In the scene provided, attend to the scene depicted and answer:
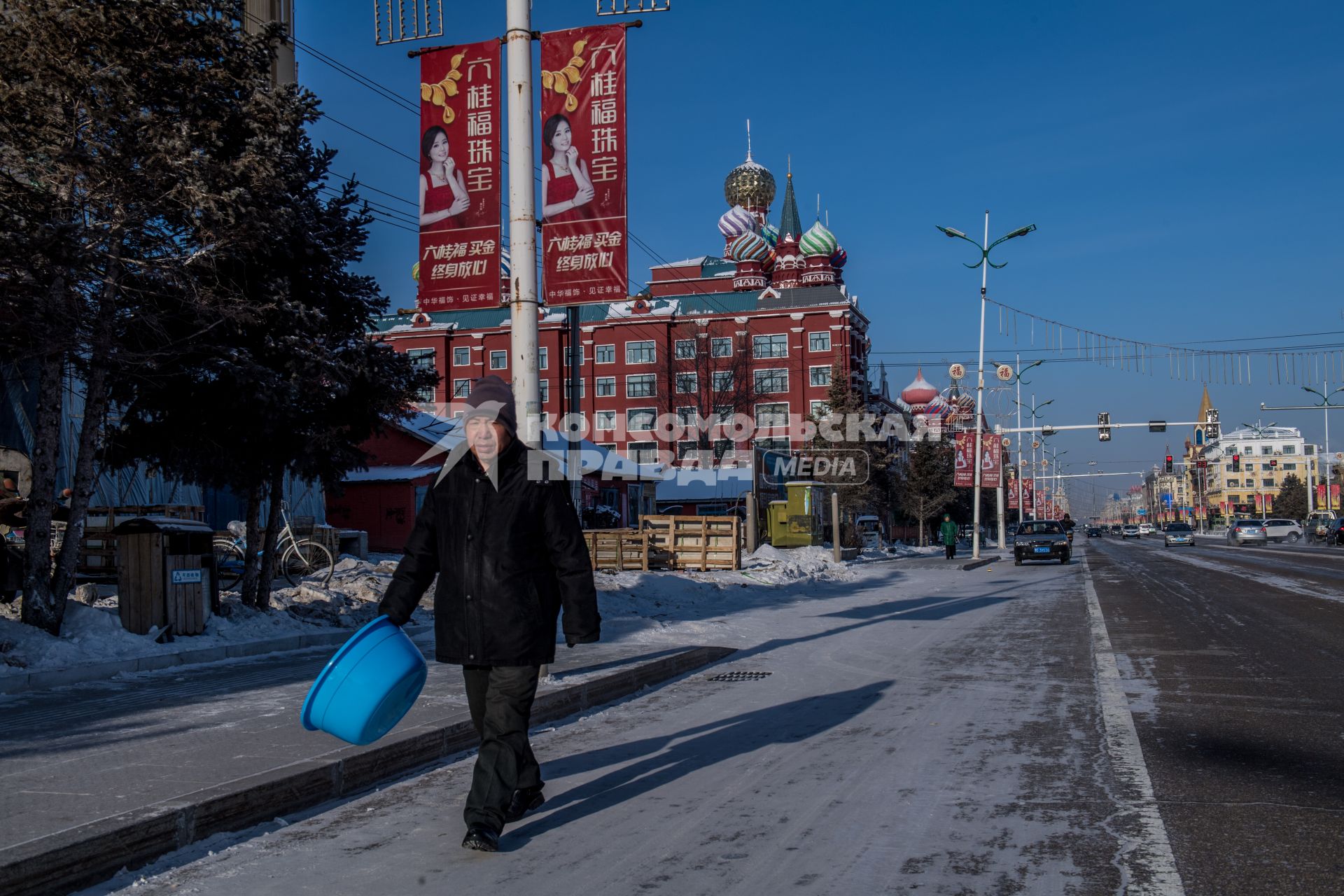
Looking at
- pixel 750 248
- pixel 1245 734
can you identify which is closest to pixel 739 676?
pixel 1245 734

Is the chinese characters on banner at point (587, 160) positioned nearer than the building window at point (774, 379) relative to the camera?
Yes

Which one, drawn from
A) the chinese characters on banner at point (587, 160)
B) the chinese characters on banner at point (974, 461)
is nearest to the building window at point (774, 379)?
the chinese characters on banner at point (974, 461)

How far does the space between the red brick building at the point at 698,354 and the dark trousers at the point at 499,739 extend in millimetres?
70788

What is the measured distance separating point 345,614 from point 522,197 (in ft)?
25.2

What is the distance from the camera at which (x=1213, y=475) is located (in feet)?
615

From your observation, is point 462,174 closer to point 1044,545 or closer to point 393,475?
point 393,475

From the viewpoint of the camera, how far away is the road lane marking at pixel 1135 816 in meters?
4.12

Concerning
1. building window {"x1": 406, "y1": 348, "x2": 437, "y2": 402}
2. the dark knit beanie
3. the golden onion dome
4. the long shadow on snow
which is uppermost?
the golden onion dome

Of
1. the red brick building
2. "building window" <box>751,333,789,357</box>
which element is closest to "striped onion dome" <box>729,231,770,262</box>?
the red brick building

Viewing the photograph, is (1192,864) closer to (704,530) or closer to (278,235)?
(278,235)

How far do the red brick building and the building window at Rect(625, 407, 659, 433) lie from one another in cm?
7

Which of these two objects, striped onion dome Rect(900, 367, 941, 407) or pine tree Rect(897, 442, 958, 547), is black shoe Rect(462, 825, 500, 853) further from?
striped onion dome Rect(900, 367, 941, 407)

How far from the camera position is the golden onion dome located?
300 ft

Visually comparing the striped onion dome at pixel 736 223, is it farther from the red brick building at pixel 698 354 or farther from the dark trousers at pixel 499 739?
the dark trousers at pixel 499 739
